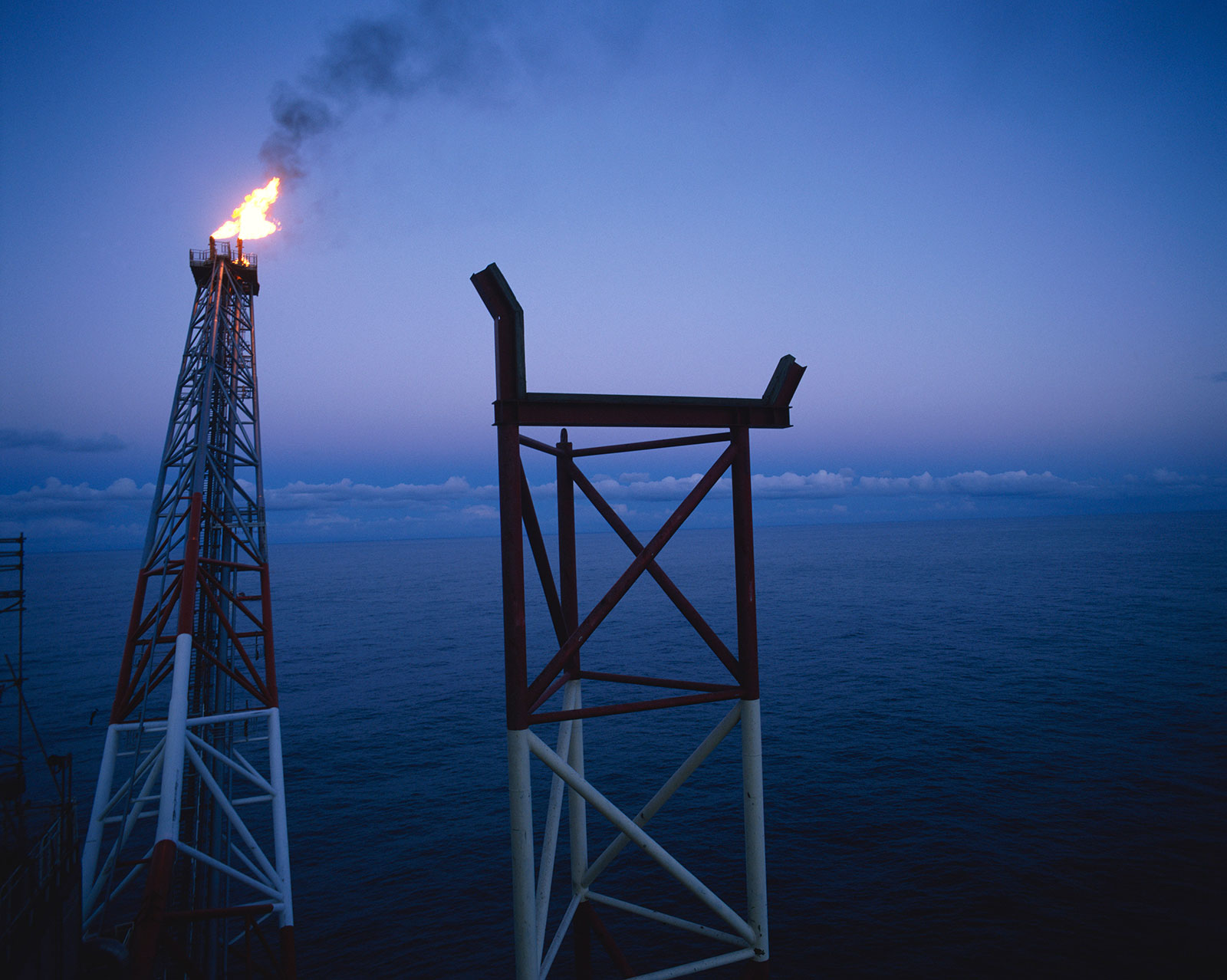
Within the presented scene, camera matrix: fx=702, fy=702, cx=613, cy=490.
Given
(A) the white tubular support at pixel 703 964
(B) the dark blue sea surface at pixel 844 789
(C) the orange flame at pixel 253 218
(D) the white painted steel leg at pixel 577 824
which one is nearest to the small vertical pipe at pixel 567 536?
(D) the white painted steel leg at pixel 577 824

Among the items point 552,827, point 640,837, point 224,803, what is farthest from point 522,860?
point 224,803

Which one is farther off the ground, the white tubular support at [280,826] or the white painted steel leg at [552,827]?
the white painted steel leg at [552,827]

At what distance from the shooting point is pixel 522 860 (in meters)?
7.58

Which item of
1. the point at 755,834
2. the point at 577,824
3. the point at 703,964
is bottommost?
the point at 703,964

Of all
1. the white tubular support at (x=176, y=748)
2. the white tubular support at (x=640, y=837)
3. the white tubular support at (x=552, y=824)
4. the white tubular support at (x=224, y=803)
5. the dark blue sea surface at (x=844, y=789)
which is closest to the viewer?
the white tubular support at (x=640, y=837)

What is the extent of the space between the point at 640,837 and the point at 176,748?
10.1 meters

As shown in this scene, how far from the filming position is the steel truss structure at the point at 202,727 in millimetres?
13734

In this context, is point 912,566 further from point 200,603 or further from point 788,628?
point 200,603

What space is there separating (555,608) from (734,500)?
125 inches

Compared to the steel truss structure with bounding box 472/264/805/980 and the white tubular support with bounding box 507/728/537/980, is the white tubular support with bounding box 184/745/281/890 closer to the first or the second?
the steel truss structure with bounding box 472/264/805/980

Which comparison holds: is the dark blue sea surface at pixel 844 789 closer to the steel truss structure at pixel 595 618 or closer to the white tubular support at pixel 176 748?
the white tubular support at pixel 176 748

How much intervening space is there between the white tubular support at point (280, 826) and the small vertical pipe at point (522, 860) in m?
8.68

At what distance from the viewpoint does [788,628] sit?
6869cm

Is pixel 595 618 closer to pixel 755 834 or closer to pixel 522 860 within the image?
pixel 522 860
